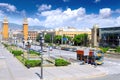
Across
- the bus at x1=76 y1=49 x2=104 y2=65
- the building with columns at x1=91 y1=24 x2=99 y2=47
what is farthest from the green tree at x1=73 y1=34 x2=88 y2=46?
the bus at x1=76 y1=49 x2=104 y2=65

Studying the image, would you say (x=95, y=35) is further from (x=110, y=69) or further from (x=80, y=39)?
(x=110, y=69)

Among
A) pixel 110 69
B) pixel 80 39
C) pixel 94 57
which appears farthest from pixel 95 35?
pixel 110 69

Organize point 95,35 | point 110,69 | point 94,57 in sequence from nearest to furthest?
point 110,69, point 94,57, point 95,35

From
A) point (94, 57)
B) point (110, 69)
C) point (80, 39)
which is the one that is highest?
point (80, 39)

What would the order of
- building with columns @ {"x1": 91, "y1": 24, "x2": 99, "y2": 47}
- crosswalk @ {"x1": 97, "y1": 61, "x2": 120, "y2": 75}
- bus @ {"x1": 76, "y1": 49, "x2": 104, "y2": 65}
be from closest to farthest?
crosswalk @ {"x1": 97, "y1": 61, "x2": 120, "y2": 75} < bus @ {"x1": 76, "y1": 49, "x2": 104, "y2": 65} < building with columns @ {"x1": 91, "y1": 24, "x2": 99, "y2": 47}

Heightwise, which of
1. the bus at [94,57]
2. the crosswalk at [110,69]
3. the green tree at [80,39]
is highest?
the green tree at [80,39]

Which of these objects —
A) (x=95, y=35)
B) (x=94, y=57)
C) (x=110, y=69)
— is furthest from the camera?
(x=95, y=35)

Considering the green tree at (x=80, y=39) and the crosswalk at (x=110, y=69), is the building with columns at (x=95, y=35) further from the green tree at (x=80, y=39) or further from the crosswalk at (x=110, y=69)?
the crosswalk at (x=110, y=69)

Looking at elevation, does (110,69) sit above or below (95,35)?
below

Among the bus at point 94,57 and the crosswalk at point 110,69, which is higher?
the bus at point 94,57

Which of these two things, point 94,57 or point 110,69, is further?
point 94,57

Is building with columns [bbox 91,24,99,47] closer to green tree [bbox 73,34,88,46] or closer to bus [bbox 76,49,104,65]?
green tree [bbox 73,34,88,46]

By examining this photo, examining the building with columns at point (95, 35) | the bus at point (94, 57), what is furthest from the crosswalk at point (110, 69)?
the building with columns at point (95, 35)

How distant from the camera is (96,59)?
147 feet
